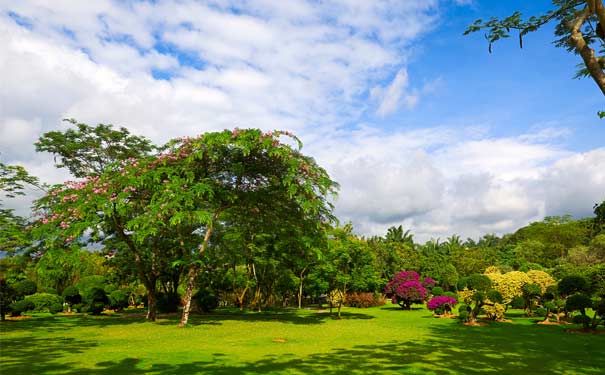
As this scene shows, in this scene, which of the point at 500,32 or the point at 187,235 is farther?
the point at 187,235

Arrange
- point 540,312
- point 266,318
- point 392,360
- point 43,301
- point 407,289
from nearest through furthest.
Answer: point 392,360 < point 266,318 < point 540,312 < point 43,301 < point 407,289

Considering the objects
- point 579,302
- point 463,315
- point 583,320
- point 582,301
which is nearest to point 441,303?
point 463,315

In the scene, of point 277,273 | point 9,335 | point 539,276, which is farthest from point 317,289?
point 9,335

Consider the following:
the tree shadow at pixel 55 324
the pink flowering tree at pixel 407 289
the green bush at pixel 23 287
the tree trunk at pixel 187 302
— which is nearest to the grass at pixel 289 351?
the tree shadow at pixel 55 324

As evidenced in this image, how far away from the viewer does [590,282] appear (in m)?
21.6

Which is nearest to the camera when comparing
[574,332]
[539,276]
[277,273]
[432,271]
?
[574,332]

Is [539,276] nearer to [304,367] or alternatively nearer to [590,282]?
[590,282]

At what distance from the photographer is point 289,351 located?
1275 centimetres

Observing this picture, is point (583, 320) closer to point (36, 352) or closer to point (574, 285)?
point (574, 285)

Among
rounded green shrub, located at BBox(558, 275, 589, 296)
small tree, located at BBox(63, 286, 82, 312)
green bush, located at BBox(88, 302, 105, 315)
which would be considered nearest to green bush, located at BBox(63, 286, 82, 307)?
small tree, located at BBox(63, 286, 82, 312)

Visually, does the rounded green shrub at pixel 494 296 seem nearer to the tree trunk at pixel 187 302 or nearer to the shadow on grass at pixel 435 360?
the shadow on grass at pixel 435 360

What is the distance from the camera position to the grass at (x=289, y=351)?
998cm

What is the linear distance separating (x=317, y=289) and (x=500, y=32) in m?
30.9

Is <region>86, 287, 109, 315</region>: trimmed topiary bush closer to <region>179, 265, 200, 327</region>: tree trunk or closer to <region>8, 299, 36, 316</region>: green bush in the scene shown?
<region>8, 299, 36, 316</region>: green bush
